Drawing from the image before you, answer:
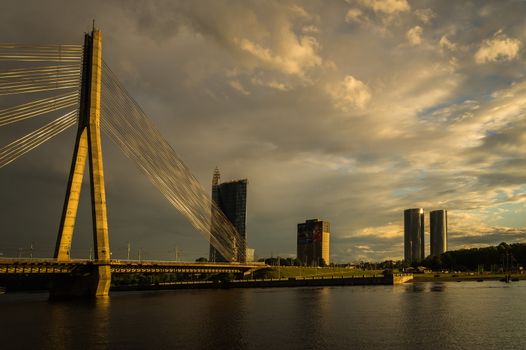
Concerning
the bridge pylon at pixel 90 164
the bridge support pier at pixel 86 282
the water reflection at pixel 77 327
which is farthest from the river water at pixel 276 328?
the bridge support pier at pixel 86 282

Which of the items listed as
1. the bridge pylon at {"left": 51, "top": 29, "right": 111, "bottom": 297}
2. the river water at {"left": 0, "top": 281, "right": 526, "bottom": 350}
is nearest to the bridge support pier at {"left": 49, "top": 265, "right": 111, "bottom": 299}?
the bridge pylon at {"left": 51, "top": 29, "right": 111, "bottom": 297}

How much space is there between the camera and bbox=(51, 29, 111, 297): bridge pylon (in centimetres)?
8000

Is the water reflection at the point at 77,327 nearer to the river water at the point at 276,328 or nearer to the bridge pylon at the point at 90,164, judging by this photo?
the river water at the point at 276,328

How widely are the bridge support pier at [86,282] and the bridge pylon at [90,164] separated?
3.63 m

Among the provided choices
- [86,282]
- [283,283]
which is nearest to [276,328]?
[86,282]

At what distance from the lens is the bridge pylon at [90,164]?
80.0 m

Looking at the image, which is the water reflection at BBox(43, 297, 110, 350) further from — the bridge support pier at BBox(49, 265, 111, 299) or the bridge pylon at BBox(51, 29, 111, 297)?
the bridge support pier at BBox(49, 265, 111, 299)

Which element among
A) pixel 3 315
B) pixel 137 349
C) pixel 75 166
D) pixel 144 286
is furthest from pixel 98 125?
pixel 144 286

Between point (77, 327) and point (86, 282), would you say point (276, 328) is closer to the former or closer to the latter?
point (77, 327)

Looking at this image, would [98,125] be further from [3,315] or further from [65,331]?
[65,331]

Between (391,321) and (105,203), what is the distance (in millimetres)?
49121

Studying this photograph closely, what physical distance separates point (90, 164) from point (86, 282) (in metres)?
24.4

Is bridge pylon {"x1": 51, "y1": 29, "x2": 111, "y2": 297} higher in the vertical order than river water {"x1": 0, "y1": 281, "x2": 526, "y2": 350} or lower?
higher

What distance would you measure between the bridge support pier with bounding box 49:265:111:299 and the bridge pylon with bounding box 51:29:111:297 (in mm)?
3630
